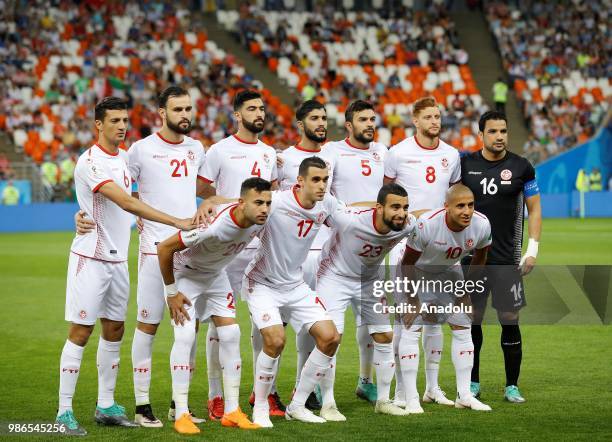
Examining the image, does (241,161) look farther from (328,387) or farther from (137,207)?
(328,387)

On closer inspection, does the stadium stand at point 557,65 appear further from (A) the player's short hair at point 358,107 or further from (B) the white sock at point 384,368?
(B) the white sock at point 384,368

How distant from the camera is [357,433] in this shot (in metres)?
7.13

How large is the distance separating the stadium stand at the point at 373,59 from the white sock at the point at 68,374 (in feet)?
83.5

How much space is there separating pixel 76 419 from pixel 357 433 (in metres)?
2.16

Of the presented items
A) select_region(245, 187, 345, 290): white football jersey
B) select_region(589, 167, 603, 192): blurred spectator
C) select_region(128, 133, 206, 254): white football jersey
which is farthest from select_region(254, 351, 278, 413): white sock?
select_region(589, 167, 603, 192): blurred spectator

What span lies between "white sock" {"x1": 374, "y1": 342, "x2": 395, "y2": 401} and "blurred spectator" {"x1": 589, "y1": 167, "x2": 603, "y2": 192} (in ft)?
85.0

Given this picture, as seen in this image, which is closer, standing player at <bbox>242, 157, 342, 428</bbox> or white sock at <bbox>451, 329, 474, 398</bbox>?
standing player at <bbox>242, 157, 342, 428</bbox>

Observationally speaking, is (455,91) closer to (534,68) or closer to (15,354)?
(534,68)

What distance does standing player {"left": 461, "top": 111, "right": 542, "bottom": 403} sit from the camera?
27.6 ft

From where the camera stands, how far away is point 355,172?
8914 millimetres

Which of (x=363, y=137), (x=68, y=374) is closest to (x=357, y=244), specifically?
(x=363, y=137)

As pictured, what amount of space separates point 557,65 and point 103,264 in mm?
33394

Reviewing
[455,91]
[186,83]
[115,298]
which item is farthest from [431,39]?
[115,298]

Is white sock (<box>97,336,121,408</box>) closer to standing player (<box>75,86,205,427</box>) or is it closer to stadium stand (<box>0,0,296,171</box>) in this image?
standing player (<box>75,86,205,427</box>)
